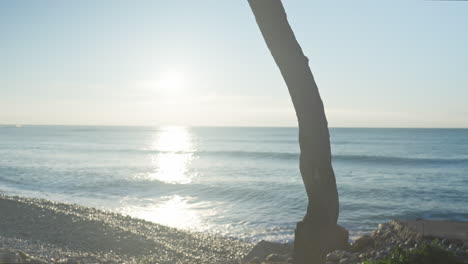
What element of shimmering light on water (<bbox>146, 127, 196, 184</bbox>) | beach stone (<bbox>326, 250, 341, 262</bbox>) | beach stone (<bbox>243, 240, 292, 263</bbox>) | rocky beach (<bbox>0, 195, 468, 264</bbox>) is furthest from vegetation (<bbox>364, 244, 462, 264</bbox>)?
shimmering light on water (<bbox>146, 127, 196, 184</bbox>)

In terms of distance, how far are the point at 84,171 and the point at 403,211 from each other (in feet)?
69.7

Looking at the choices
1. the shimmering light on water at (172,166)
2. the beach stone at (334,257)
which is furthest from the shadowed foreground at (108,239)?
the shimmering light on water at (172,166)

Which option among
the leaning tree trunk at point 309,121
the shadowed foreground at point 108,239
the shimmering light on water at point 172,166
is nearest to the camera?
the leaning tree trunk at point 309,121

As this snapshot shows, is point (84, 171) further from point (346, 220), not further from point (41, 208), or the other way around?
point (346, 220)

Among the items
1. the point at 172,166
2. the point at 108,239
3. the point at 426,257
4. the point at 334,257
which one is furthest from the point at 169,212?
the point at 172,166

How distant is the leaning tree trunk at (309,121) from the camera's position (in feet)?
13.5

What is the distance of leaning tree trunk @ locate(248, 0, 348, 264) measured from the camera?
4117mm

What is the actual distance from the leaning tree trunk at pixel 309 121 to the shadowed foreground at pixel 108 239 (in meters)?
4.18

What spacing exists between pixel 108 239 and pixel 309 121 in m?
7.23

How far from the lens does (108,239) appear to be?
966 centimetres

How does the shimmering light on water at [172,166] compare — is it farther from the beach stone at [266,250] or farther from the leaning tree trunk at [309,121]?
the leaning tree trunk at [309,121]

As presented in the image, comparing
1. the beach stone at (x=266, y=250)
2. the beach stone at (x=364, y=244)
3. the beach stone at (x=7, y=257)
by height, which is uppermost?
the beach stone at (x=7, y=257)

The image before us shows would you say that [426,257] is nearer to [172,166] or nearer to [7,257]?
[7,257]

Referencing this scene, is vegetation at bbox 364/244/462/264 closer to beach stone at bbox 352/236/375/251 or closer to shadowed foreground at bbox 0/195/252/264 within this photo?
beach stone at bbox 352/236/375/251
